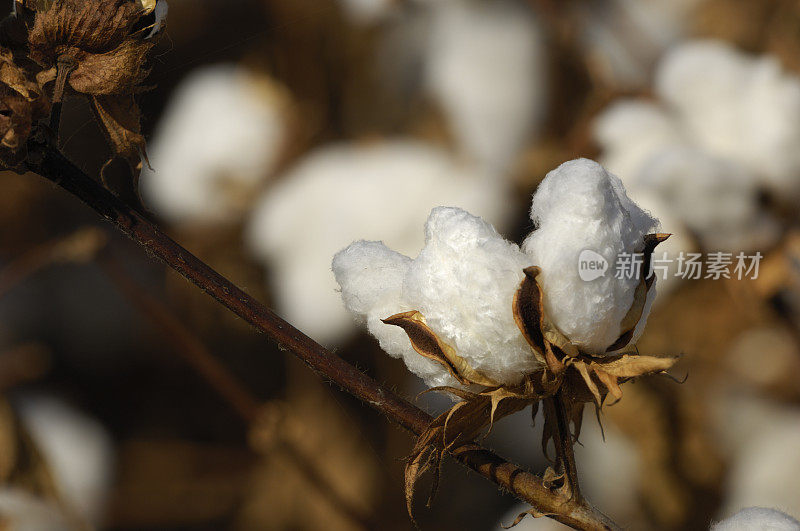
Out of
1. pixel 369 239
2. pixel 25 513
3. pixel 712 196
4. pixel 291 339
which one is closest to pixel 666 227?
pixel 712 196

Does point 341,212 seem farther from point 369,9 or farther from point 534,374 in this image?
point 534,374

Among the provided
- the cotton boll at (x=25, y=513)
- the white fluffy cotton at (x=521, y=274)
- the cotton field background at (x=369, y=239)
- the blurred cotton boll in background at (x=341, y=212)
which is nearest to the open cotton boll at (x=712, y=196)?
the cotton field background at (x=369, y=239)

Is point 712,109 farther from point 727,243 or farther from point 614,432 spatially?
point 614,432

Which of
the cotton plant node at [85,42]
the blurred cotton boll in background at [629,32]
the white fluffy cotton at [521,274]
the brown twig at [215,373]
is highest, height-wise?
the blurred cotton boll in background at [629,32]

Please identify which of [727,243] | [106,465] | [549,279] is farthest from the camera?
[106,465]

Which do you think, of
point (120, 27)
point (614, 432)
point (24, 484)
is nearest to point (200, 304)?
point (24, 484)

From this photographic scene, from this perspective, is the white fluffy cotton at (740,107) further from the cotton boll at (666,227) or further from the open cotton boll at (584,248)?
the open cotton boll at (584,248)

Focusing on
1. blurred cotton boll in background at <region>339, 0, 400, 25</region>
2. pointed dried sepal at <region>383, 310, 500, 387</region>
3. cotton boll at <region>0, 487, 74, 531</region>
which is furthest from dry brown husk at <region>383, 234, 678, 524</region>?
blurred cotton boll in background at <region>339, 0, 400, 25</region>
